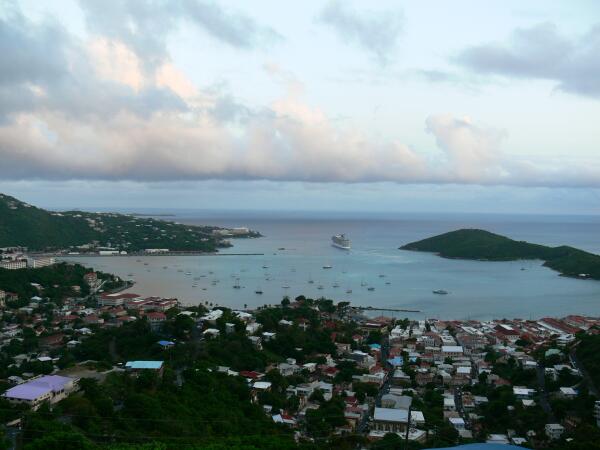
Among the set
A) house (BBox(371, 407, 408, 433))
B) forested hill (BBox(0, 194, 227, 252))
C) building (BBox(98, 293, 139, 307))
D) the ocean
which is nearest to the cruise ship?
the ocean

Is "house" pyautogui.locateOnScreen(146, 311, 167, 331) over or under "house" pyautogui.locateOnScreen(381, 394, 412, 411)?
over

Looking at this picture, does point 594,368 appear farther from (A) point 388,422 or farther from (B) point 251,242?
(B) point 251,242

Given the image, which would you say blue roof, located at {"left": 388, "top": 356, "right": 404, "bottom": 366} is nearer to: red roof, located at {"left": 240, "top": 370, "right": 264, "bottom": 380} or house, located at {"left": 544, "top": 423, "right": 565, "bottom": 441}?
red roof, located at {"left": 240, "top": 370, "right": 264, "bottom": 380}

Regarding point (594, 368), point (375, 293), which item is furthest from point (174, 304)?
point (594, 368)

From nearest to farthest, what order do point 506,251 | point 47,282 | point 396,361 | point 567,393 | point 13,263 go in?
1. point 567,393
2. point 396,361
3. point 47,282
4. point 13,263
5. point 506,251

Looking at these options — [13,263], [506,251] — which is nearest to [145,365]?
[13,263]

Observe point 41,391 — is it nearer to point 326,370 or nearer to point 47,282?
point 326,370
